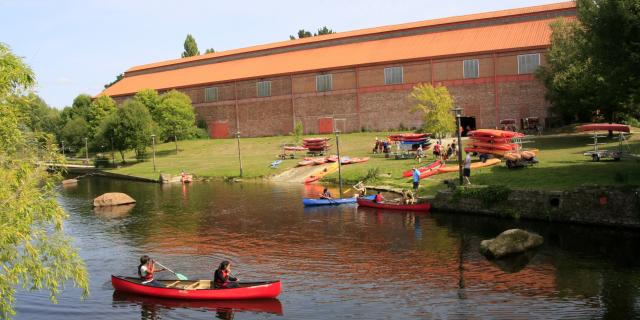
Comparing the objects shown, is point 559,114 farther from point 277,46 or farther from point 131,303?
point 131,303

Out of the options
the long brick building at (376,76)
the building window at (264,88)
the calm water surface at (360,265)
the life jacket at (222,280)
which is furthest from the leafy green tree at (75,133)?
the life jacket at (222,280)

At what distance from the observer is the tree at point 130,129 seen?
76869mm

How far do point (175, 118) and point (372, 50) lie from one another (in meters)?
30.1

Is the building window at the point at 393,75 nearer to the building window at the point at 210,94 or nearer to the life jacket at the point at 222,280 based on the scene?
the building window at the point at 210,94

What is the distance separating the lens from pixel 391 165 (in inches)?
1941

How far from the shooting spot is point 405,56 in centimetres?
7375

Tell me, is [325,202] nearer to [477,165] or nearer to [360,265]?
[477,165]

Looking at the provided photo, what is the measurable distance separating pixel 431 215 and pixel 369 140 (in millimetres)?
38007

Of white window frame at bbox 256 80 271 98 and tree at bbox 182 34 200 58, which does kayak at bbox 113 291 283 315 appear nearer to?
white window frame at bbox 256 80 271 98

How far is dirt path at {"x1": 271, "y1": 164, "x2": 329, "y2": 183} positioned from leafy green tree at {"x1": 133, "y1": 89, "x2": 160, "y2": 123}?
37884mm

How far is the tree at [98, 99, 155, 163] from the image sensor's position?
252ft

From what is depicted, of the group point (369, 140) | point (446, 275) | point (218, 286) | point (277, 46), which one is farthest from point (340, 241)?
point (277, 46)

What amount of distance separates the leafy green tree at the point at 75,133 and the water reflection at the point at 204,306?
84.9 m

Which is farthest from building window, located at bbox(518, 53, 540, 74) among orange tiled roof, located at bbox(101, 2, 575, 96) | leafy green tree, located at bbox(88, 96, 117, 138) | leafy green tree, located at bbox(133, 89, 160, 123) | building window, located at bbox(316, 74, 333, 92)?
leafy green tree, located at bbox(88, 96, 117, 138)
